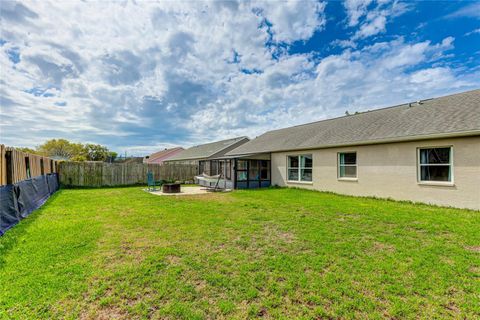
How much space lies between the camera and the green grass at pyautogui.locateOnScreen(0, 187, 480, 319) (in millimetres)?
2543

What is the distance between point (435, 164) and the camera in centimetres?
834

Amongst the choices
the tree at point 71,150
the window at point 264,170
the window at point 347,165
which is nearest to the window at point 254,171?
the window at point 264,170

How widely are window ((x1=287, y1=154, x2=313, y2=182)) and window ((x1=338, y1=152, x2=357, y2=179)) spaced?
1.86 m

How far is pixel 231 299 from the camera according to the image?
2.71 m

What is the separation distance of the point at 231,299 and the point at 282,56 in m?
13.2

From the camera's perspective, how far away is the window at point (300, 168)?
43.5 feet

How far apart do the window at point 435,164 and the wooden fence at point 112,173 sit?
57.7 ft

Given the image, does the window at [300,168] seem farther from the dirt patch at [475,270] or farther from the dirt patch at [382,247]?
the dirt patch at [475,270]

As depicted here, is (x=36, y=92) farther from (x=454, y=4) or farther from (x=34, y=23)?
(x=454, y=4)

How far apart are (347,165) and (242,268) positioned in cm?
972

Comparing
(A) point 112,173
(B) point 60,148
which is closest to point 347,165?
(A) point 112,173

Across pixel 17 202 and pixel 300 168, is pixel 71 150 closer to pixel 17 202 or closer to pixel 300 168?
pixel 17 202

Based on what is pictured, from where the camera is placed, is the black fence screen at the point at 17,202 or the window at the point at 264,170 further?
the window at the point at 264,170

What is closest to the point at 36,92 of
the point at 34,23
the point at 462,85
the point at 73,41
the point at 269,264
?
the point at 73,41
